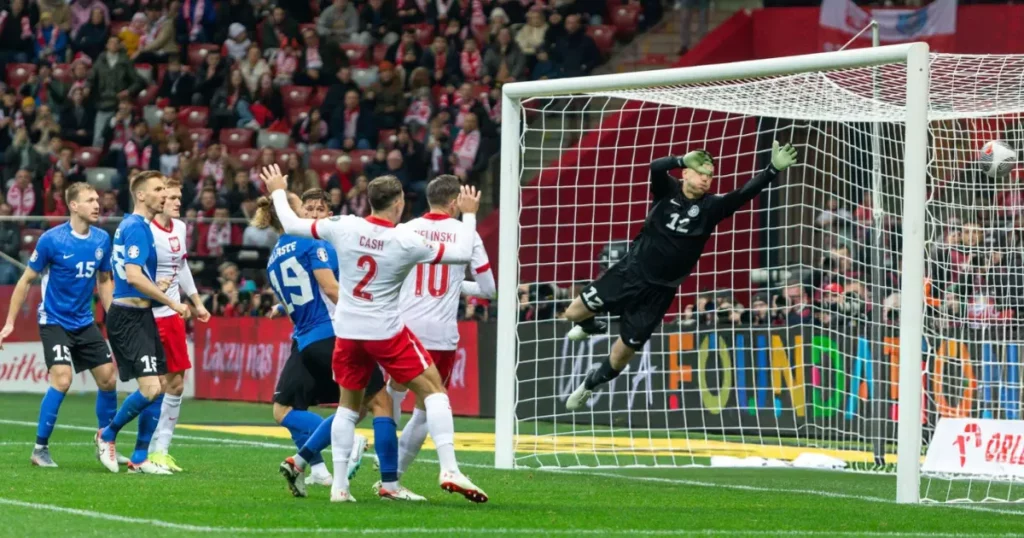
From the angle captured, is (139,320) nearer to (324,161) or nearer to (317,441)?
(317,441)

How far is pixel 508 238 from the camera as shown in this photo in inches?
512

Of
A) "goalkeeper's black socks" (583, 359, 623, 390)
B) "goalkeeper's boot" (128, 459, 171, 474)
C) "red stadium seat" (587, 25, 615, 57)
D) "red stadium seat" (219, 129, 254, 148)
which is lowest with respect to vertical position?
"goalkeeper's boot" (128, 459, 171, 474)

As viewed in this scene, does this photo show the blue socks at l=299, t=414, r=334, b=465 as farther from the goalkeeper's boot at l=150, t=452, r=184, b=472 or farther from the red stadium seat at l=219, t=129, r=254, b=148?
the red stadium seat at l=219, t=129, r=254, b=148

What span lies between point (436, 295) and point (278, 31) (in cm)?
1702

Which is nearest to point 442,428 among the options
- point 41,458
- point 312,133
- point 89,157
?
point 41,458

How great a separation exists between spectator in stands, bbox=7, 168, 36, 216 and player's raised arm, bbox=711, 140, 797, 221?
597 inches

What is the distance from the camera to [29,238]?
67.4 ft

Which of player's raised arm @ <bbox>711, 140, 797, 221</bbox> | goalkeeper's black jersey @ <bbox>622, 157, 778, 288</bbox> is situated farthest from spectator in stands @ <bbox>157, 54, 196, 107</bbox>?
player's raised arm @ <bbox>711, 140, 797, 221</bbox>

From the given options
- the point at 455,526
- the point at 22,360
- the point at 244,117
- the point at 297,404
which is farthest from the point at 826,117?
the point at 244,117

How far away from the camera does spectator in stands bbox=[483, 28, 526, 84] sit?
24109 mm

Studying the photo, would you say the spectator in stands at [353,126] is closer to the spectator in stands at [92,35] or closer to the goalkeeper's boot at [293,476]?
the spectator in stands at [92,35]

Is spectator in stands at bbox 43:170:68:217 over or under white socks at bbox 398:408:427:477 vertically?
over

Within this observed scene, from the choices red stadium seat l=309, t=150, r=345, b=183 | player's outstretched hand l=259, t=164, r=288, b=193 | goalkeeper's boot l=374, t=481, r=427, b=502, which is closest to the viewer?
player's outstretched hand l=259, t=164, r=288, b=193

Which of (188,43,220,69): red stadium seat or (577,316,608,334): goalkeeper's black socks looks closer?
(577,316,608,334): goalkeeper's black socks
